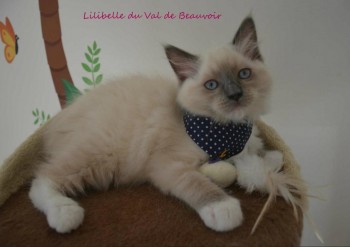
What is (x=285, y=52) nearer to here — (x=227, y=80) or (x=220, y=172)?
(x=227, y=80)

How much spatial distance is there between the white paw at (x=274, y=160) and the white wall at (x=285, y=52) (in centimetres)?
27

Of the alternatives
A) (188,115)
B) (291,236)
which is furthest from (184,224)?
(188,115)

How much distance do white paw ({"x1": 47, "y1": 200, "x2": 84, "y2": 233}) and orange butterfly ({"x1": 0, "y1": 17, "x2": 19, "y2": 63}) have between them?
1.63 m

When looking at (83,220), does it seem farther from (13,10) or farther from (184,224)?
(13,10)

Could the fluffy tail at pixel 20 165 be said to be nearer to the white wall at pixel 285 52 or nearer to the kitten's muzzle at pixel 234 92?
the white wall at pixel 285 52

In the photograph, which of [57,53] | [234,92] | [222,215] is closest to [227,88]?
[234,92]

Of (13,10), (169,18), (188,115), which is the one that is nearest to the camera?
(188,115)

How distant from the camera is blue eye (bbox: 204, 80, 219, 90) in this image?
1184mm

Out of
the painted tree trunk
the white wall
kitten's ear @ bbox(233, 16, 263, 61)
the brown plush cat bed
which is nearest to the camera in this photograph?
the brown plush cat bed

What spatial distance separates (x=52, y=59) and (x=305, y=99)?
1.69 meters

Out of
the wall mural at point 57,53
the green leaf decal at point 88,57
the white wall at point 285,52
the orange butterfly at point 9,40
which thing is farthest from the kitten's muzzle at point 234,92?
the orange butterfly at point 9,40

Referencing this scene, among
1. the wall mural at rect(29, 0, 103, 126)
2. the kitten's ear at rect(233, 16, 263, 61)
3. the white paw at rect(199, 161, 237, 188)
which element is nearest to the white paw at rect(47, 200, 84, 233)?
the white paw at rect(199, 161, 237, 188)

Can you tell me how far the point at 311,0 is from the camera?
1.66 meters

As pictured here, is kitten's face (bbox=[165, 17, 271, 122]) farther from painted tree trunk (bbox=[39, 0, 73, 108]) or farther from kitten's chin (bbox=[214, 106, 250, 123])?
painted tree trunk (bbox=[39, 0, 73, 108])
